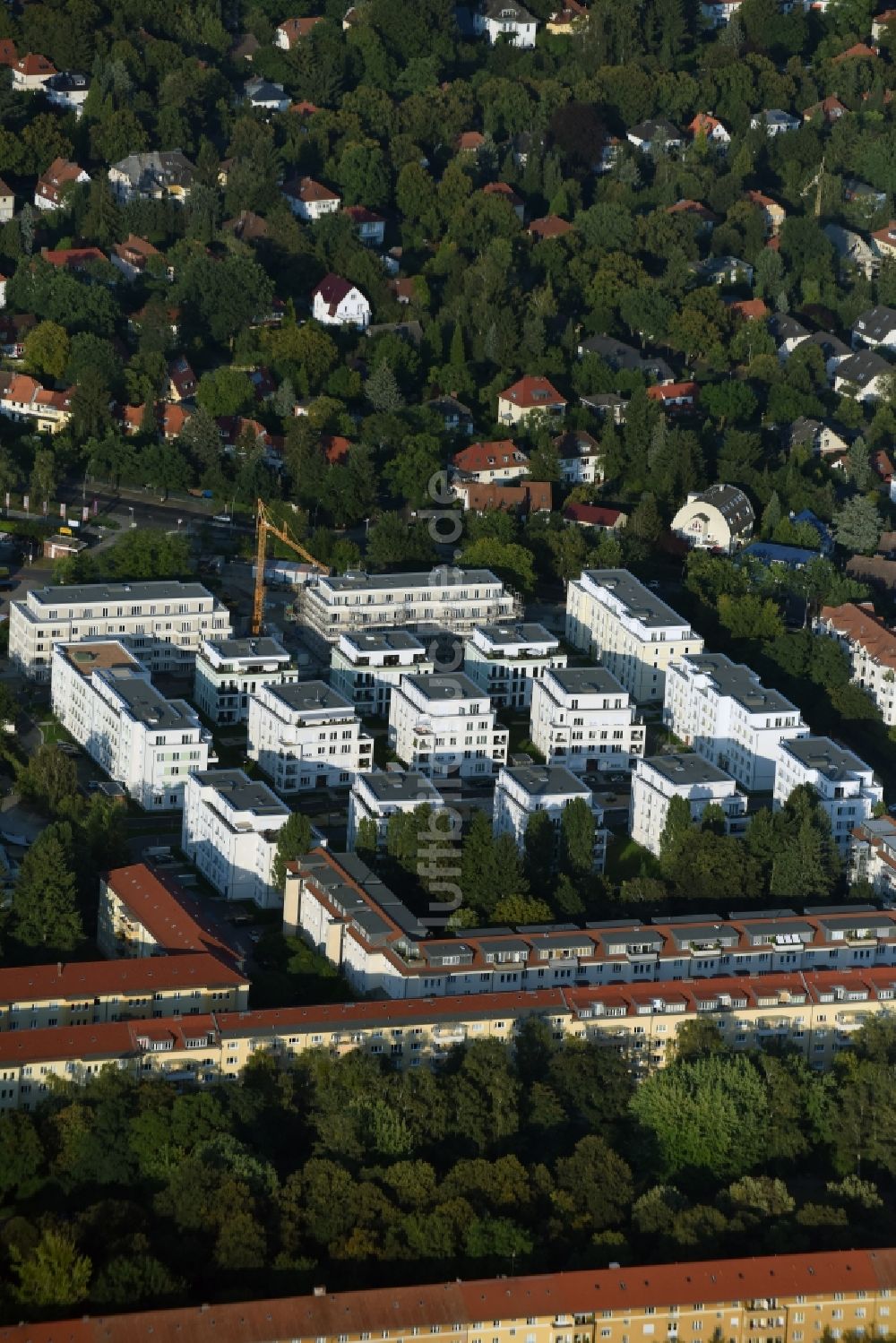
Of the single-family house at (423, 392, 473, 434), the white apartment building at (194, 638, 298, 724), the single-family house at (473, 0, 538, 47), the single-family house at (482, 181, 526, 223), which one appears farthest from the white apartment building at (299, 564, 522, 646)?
the single-family house at (473, 0, 538, 47)

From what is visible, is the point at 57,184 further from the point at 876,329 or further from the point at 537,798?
the point at 537,798

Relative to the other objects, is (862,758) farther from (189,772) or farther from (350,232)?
(350,232)

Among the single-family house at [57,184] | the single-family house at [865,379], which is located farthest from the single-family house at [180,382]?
the single-family house at [865,379]

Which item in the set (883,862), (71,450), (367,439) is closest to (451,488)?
(367,439)

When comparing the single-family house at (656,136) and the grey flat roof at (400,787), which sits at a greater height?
the single-family house at (656,136)

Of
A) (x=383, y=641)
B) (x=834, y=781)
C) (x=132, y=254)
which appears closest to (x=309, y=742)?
(x=383, y=641)

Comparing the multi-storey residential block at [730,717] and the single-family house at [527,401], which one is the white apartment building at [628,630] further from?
the single-family house at [527,401]
